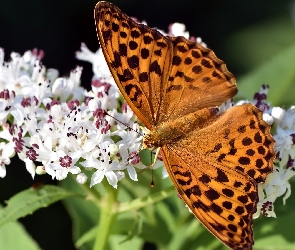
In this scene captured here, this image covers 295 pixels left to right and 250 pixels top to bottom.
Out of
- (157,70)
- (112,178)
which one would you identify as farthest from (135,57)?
(112,178)

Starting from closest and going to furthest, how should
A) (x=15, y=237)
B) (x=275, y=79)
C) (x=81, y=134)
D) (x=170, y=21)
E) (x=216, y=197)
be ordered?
(x=216, y=197)
(x=81, y=134)
(x=15, y=237)
(x=275, y=79)
(x=170, y=21)

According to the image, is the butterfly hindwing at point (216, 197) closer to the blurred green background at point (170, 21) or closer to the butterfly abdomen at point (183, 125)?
the butterfly abdomen at point (183, 125)

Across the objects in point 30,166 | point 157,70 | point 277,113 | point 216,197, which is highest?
point 157,70

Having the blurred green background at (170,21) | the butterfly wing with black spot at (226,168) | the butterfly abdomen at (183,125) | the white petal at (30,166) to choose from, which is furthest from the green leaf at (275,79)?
the blurred green background at (170,21)

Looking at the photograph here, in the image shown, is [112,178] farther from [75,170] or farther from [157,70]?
[157,70]

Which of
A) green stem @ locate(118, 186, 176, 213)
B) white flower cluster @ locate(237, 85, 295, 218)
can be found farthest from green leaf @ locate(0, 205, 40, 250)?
white flower cluster @ locate(237, 85, 295, 218)

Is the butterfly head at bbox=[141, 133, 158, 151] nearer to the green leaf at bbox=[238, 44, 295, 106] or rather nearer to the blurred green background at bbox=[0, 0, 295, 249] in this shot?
the green leaf at bbox=[238, 44, 295, 106]
